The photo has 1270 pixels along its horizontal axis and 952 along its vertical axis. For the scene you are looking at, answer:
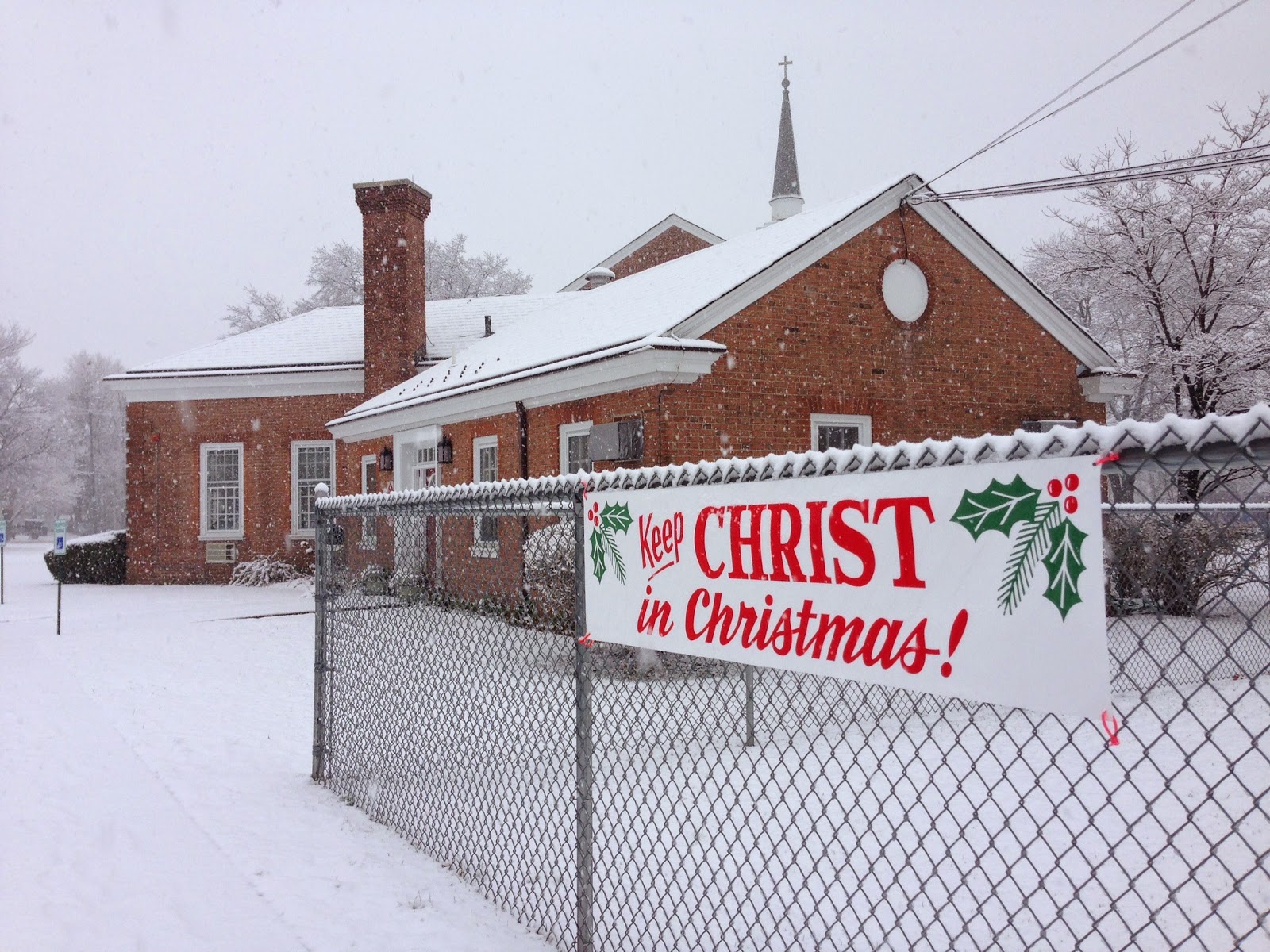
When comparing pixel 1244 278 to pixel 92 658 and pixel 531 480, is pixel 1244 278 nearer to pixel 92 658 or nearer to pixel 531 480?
pixel 531 480

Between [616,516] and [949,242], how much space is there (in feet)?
38.1

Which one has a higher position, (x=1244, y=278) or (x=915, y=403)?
(x=1244, y=278)

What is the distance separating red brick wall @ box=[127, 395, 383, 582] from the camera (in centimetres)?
2216

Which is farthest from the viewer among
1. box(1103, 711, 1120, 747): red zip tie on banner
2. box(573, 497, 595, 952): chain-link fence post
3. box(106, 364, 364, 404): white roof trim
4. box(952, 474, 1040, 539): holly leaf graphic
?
box(106, 364, 364, 404): white roof trim

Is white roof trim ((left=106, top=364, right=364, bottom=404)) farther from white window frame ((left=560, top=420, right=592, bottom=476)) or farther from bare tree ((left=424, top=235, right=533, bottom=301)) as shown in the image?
bare tree ((left=424, top=235, right=533, bottom=301))

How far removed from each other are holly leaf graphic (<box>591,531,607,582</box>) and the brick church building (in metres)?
5.15

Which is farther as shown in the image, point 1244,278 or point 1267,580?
point 1244,278

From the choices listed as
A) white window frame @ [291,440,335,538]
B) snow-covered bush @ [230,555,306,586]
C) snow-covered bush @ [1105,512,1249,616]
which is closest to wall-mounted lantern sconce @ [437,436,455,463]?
white window frame @ [291,440,335,538]

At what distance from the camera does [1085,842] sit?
4.98m

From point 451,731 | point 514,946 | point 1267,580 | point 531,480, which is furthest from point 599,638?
point 1267,580

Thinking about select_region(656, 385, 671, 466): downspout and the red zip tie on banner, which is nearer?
the red zip tie on banner

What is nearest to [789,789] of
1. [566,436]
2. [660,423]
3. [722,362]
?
[660,423]

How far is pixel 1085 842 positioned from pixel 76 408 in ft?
259

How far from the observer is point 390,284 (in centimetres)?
2142
